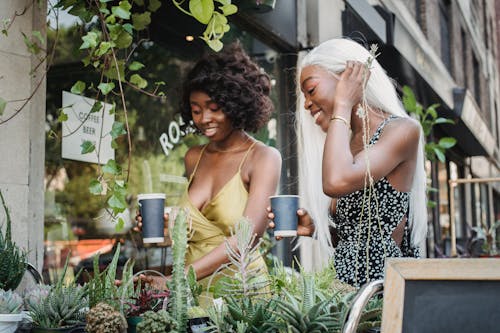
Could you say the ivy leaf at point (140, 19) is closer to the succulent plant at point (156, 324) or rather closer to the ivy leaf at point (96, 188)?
the ivy leaf at point (96, 188)

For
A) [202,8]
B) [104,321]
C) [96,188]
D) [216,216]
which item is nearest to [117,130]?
[96,188]

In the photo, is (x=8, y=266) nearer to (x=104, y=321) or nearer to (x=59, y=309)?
(x=59, y=309)

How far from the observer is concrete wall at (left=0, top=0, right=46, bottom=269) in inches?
124

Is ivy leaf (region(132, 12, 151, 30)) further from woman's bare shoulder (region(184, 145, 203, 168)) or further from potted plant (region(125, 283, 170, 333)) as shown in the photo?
potted plant (region(125, 283, 170, 333))

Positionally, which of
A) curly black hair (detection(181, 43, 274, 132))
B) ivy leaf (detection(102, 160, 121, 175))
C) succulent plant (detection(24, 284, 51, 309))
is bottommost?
succulent plant (detection(24, 284, 51, 309))

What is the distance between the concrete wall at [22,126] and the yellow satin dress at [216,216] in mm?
723

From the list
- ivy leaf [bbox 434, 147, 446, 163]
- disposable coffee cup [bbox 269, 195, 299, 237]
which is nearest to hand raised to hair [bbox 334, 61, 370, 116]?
disposable coffee cup [bbox 269, 195, 299, 237]

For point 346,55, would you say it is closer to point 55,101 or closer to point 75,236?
point 55,101

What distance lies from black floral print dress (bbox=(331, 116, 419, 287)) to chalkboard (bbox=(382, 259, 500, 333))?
1.21 metres

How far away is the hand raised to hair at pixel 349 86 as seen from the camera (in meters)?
2.69

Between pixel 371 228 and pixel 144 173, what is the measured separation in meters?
3.82

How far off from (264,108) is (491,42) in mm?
27830

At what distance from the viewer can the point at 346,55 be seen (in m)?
2.84

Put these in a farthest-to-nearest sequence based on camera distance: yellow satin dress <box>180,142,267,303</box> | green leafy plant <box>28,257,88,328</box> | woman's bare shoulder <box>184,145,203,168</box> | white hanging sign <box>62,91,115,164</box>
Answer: white hanging sign <box>62,91,115,164</box> → woman's bare shoulder <box>184,145,203,168</box> → yellow satin dress <box>180,142,267,303</box> → green leafy plant <box>28,257,88,328</box>
